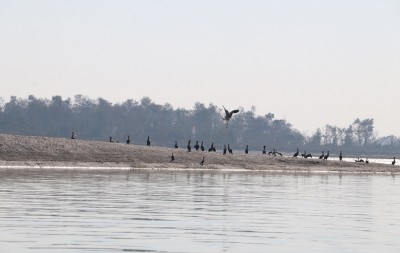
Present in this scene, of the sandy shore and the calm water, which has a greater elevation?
the sandy shore

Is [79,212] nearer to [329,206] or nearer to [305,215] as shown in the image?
[305,215]

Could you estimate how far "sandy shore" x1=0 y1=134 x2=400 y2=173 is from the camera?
3572 inches

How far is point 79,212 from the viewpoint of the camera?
128 feet

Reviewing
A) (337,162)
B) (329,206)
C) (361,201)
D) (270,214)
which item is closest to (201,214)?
(270,214)

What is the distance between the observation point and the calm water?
2996cm

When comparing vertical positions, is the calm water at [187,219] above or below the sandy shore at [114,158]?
below

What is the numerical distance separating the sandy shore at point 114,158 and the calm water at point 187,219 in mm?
31188

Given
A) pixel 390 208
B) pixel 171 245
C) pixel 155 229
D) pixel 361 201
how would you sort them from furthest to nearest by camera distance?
pixel 361 201, pixel 390 208, pixel 155 229, pixel 171 245

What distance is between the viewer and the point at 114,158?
96.9 meters

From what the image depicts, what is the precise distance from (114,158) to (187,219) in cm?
5985

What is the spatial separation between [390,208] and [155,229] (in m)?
17.1

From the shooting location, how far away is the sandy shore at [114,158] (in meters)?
90.7

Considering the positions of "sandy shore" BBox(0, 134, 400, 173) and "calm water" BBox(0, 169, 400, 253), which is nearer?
"calm water" BBox(0, 169, 400, 253)

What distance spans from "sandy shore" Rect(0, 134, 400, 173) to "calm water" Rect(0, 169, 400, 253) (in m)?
31.2
